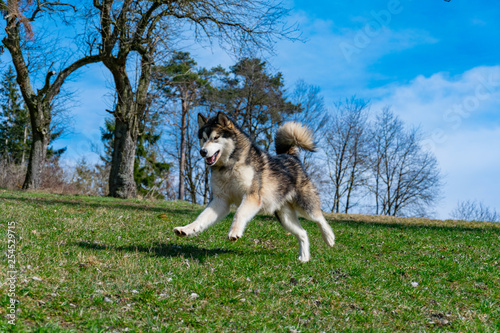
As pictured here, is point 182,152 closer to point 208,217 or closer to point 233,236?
point 208,217

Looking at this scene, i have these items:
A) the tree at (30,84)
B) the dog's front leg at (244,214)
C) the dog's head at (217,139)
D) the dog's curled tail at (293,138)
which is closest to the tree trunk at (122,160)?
the tree at (30,84)

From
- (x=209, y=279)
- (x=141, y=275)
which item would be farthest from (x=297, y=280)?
(x=141, y=275)

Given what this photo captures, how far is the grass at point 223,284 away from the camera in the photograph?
4035 mm

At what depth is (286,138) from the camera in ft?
25.7

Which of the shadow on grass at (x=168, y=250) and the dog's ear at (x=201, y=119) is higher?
the dog's ear at (x=201, y=119)

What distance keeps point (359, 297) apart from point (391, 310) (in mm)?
433

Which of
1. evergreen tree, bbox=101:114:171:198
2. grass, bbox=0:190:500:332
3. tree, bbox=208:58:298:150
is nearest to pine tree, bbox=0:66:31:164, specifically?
evergreen tree, bbox=101:114:171:198

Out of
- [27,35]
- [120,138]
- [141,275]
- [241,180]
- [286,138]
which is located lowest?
[141,275]

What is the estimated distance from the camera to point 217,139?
618 centimetres

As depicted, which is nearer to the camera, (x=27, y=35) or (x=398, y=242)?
(x=398, y=242)

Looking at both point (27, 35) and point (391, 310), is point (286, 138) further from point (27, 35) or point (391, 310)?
point (27, 35)

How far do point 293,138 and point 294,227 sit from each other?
5.87 feet

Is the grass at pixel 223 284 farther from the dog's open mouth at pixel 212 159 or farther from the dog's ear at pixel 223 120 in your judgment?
the dog's ear at pixel 223 120

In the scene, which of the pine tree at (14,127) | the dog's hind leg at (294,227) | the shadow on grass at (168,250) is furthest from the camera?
the pine tree at (14,127)
